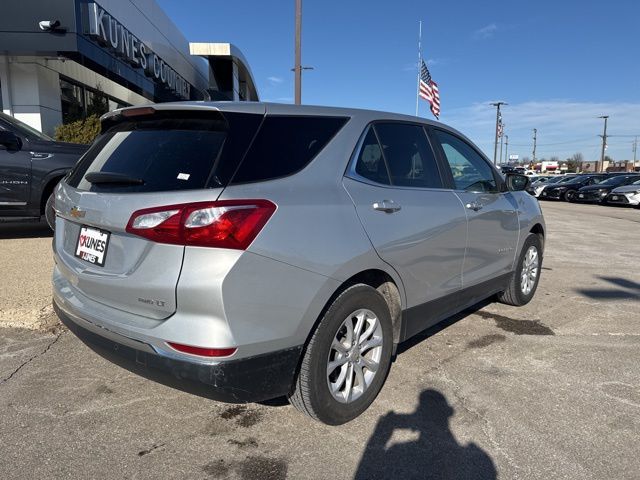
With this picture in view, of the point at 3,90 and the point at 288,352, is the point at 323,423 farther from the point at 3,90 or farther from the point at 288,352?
the point at 3,90

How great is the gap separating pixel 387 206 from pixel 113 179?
154 cm

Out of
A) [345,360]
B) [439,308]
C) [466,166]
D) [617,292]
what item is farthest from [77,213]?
[617,292]

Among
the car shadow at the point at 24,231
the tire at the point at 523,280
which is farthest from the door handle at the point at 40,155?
the tire at the point at 523,280

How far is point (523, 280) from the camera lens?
5.16 metres

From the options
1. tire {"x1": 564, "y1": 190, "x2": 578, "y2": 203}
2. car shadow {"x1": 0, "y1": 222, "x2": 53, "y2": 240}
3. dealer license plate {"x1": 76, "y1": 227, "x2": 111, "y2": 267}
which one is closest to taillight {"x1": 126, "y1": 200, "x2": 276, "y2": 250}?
dealer license plate {"x1": 76, "y1": 227, "x2": 111, "y2": 267}

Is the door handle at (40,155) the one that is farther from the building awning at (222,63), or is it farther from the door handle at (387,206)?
the building awning at (222,63)

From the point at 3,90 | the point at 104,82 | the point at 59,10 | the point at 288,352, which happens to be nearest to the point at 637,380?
the point at 288,352

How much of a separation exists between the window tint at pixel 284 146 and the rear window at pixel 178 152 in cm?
5

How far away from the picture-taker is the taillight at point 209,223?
85.9 inches

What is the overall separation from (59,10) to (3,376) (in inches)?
452

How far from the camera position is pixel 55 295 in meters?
3.02

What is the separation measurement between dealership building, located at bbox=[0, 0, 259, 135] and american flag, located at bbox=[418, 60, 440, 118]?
405 inches

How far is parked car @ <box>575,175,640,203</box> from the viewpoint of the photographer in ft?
80.9

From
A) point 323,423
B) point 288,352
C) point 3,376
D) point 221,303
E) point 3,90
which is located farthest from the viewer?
point 3,90
